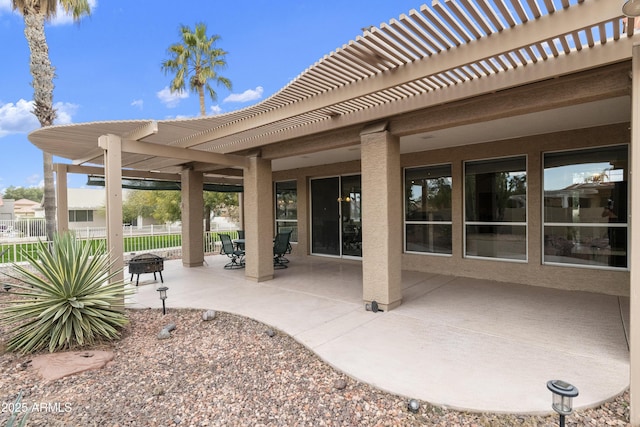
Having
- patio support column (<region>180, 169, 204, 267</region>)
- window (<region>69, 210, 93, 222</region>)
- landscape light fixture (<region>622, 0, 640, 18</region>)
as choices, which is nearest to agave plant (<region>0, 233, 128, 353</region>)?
patio support column (<region>180, 169, 204, 267</region>)

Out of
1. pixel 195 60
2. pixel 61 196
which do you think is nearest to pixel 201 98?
pixel 195 60

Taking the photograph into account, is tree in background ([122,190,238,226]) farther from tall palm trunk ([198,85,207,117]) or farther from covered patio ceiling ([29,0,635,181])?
covered patio ceiling ([29,0,635,181])

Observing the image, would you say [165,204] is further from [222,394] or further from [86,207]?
[222,394]

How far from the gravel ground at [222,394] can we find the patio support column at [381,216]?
1.68 meters

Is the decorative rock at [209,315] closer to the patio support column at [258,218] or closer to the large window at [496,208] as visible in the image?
the patio support column at [258,218]

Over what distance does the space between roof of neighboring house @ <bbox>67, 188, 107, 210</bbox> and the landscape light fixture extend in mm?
39895

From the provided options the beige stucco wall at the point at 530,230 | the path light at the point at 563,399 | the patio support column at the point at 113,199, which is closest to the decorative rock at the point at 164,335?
the patio support column at the point at 113,199

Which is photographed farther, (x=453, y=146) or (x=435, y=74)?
(x=453, y=146)

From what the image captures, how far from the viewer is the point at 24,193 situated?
83.1 metres

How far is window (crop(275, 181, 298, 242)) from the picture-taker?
11.0 m

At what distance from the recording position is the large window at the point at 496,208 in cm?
658

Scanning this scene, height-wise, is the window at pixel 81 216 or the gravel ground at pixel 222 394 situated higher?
the window at pixel 81 216

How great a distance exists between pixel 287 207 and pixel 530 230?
23.4 feet

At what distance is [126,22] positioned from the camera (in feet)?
127
